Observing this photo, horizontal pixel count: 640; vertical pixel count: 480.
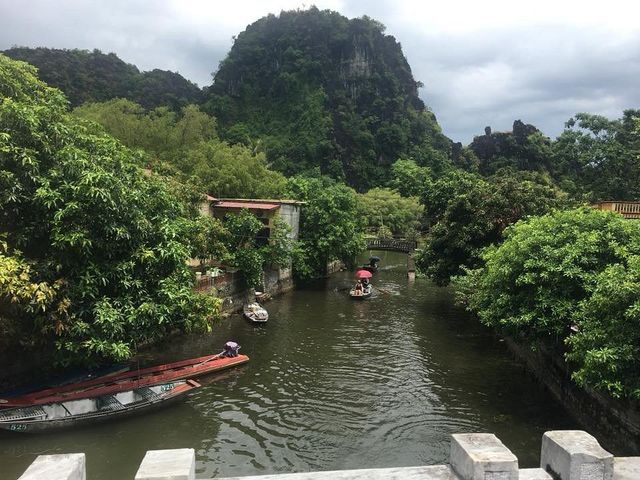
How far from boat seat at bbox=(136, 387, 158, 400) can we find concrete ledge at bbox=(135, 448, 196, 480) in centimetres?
861

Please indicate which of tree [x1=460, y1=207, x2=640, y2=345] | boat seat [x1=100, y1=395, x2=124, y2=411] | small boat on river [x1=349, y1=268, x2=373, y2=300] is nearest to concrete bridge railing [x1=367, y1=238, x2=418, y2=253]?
small boat on river [x1=349, y1=268, x2=373, y2=300]

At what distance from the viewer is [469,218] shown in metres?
21.4

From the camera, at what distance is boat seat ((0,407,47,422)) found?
9.73 meters

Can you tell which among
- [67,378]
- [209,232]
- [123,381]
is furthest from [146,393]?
[209,232]

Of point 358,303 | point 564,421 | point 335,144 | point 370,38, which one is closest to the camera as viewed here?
point 564,421

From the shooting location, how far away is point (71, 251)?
10336 millimetres

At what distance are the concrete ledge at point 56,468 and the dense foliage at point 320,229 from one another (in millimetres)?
25116

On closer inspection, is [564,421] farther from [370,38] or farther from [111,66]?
[370,38]

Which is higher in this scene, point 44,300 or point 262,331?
point 44,300

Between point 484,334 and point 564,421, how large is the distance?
895cm

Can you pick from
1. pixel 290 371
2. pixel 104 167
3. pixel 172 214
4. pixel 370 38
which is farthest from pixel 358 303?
pixel 370 38

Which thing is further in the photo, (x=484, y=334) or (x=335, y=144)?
(x=335, y=144)

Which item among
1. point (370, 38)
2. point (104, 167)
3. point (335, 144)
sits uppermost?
point (370, 38)

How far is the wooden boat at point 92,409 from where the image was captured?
989 centimetres
